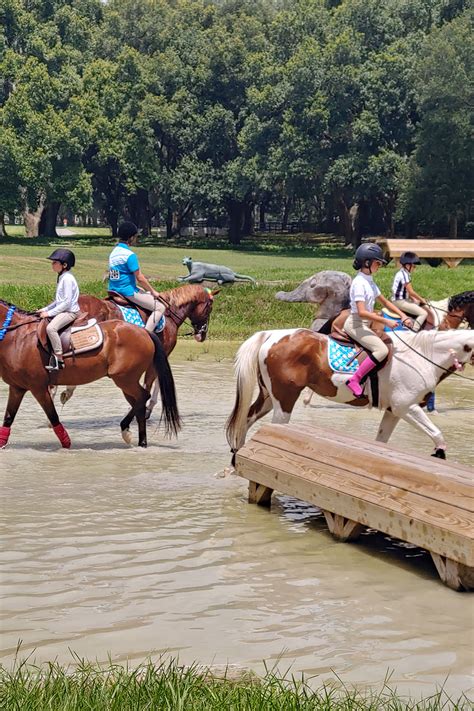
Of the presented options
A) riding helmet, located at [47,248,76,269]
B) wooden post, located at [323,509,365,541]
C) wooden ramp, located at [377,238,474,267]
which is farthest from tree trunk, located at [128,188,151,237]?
wooden post, located at [323,509,365,541]

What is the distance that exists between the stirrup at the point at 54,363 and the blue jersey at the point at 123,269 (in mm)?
1828

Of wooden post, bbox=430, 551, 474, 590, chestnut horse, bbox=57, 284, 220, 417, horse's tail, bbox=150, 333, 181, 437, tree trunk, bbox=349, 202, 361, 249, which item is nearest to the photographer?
wooden post, bbox=430, 551, 474, 590

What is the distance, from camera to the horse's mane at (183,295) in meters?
16.1

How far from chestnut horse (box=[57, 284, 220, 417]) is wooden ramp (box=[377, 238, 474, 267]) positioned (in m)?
16.3

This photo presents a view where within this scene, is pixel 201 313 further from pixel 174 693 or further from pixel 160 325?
pixel 174 693

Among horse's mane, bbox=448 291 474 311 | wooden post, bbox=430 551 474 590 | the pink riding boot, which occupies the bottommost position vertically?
wooden post, bbox=430 551 474 590

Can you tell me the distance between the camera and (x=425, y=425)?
11.8 m

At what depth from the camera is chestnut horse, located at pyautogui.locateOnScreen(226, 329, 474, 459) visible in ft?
38.8

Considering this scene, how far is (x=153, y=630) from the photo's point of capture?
7.10m

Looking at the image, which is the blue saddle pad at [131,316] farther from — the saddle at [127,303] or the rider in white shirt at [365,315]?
the rider in white shirt at [365,315]

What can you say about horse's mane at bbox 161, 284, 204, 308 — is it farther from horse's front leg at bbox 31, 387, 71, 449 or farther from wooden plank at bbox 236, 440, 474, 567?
wooden plank at bbox 236, 440, 474, 567

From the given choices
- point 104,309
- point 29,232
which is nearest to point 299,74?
point 29,232

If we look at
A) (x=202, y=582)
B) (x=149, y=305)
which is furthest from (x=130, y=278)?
(x=202, y=582)

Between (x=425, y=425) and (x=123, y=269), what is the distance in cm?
511
